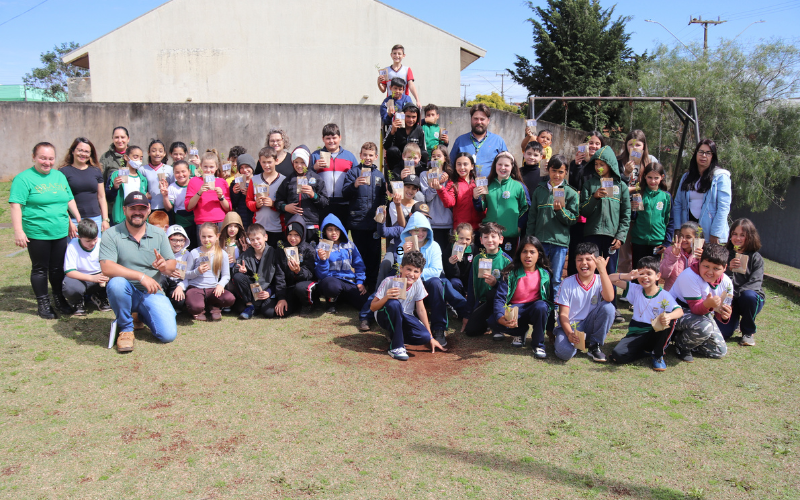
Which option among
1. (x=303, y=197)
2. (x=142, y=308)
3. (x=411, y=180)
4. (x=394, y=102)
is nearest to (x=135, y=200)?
(x=142, y=308)

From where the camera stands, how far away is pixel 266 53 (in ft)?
63.2

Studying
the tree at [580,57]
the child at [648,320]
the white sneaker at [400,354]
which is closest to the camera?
the child at [648,320]

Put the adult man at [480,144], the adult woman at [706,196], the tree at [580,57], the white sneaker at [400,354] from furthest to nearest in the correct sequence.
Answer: the tree at [580,57] → the adult man at [480,144] → the adult woman at [706,196] → the white sneaker at [400,354]

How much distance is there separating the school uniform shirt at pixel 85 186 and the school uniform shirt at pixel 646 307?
6.04 metres

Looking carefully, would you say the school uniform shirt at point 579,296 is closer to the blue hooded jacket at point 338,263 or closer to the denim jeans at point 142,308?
the blue hooded jacket at point 338,263

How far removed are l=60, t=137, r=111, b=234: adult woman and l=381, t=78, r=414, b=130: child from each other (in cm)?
367

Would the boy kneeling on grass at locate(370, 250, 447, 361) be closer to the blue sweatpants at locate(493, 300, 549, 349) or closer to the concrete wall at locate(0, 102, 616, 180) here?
the blue sweatpants at locate(493, 300, 549, 349)

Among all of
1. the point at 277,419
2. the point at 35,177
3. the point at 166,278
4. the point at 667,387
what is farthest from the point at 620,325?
the point at 35,177

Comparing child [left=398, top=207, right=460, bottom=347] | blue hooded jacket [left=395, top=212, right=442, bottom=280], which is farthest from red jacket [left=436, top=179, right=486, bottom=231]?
blue hooded jacket [left=395, top=212, right=442, bottom=280]

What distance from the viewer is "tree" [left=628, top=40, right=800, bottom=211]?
18656 mm

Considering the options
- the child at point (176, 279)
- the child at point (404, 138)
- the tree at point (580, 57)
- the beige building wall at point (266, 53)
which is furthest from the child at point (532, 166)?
the tree at point (580, 57)

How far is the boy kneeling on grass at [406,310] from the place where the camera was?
552cm

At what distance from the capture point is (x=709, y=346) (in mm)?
5488

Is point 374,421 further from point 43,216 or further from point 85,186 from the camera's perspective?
point 85,186
